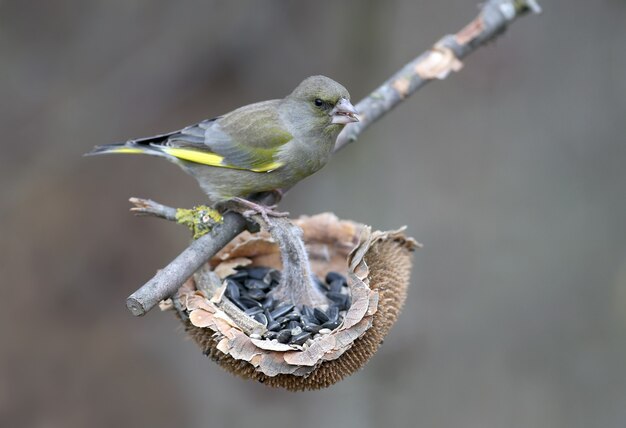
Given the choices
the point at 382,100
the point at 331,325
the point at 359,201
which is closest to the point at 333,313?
the point at 331,325

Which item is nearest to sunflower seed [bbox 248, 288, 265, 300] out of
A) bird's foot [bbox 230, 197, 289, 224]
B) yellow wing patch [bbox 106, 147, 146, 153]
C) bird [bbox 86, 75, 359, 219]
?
bird's foot [bbox 230, 197, 289, 224]

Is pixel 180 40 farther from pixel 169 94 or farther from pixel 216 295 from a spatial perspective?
pixel 216 295

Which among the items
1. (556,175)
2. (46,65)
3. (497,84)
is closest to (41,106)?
(46,65)

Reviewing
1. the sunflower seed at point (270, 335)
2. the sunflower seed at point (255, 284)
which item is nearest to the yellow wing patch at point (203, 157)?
the sunflower seed at point (255, 284)

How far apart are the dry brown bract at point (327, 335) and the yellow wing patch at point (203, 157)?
0.69 metres

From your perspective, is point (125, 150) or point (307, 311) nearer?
point (307, 311)

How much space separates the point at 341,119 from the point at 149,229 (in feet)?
12.1

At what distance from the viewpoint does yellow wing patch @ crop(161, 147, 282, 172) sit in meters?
4.63

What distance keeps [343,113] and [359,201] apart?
339 centimetres

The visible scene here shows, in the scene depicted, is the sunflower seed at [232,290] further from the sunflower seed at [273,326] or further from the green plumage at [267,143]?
the green plumage at [267,143]

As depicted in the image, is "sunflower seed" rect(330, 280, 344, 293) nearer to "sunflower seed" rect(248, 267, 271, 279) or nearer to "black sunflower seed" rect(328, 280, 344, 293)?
"black sunflower seed" rect(328, 280, 344, 293)

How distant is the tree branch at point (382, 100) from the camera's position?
3.58 metres

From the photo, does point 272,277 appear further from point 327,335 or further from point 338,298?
point 327,335

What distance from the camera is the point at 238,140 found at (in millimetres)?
4695
